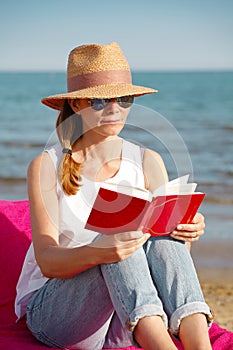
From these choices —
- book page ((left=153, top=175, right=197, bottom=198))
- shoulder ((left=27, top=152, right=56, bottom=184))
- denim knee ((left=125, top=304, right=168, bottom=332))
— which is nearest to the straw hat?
shoulder ((left=27, top=152, right=56, bottom=184))

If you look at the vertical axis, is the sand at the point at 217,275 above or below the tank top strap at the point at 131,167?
below

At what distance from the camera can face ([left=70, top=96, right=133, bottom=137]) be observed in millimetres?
2955

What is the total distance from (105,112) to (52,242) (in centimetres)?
59

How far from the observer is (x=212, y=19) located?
36625 millimetres

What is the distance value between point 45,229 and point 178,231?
518 mm

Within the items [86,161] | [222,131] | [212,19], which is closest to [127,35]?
[212,19]

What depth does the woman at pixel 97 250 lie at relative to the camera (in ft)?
8.44

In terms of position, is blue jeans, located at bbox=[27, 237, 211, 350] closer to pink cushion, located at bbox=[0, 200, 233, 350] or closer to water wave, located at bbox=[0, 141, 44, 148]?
pink cushion, located at bbox=[0, 200, 233, 350]

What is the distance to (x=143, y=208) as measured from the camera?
2.54m

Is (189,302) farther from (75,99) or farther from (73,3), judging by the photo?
(73,3)

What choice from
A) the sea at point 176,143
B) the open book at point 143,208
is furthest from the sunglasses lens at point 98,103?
the open book at point 143,208

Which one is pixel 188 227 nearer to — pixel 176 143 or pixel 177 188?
pixel 177 188

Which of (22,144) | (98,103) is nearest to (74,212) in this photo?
Answer: (98,103)

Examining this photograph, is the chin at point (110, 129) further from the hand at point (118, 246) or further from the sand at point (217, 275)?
the sand at point (217, 275)
